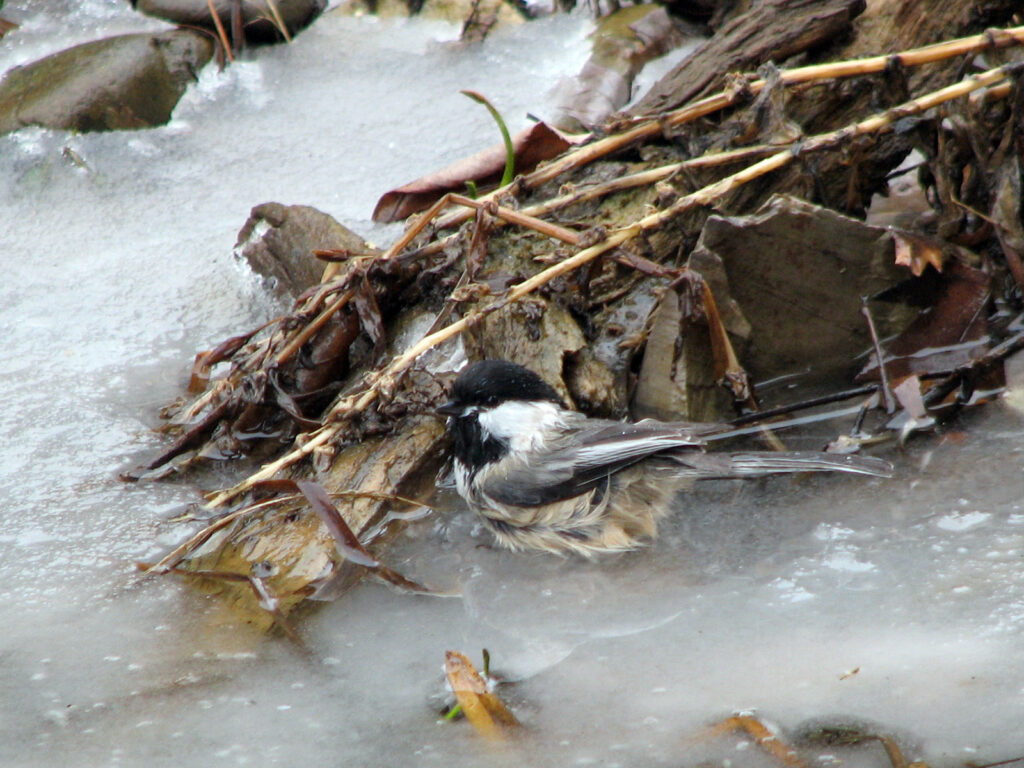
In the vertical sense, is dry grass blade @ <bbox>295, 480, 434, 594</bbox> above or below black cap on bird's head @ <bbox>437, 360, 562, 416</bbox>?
below

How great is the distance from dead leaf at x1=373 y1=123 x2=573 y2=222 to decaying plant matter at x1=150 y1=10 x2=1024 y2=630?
1.44 feet

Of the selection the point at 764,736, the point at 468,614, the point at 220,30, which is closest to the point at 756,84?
the point at 468,614

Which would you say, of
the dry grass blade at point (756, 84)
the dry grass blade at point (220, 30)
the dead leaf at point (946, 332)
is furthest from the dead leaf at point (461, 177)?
the dry grass blade at point (220, 30)

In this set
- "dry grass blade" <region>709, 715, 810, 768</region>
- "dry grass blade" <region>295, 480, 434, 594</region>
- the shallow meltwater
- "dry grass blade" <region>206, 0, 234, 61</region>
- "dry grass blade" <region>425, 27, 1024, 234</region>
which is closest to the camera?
"dry grass blade" <region>709, 715, 810, 768</region>

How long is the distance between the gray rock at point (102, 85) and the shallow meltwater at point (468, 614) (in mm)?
1019

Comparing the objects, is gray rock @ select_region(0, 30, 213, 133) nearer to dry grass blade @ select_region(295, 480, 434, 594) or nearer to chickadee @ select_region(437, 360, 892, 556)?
chickadee @ select_region(437, 360, 892, 556)

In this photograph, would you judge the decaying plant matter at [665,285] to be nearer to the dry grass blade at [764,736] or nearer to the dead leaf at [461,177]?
the dead leaf at [461,177]

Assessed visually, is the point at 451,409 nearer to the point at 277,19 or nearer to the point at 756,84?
the point at 756,84

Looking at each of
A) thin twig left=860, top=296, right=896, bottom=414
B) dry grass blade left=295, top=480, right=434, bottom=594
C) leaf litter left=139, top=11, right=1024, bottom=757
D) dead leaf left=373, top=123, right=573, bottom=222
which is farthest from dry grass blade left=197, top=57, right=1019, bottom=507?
dead leaf left=373, top=123, right=573, bottom=222

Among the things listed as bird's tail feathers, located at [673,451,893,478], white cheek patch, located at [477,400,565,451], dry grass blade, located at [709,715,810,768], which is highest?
white cheek patch, located at [477,400,565,451]

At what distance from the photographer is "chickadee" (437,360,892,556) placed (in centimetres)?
312

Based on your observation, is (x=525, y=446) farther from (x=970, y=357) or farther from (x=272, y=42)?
(x=272, y=42)

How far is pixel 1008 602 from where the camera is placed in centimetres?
255

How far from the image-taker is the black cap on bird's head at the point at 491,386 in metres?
3.22
